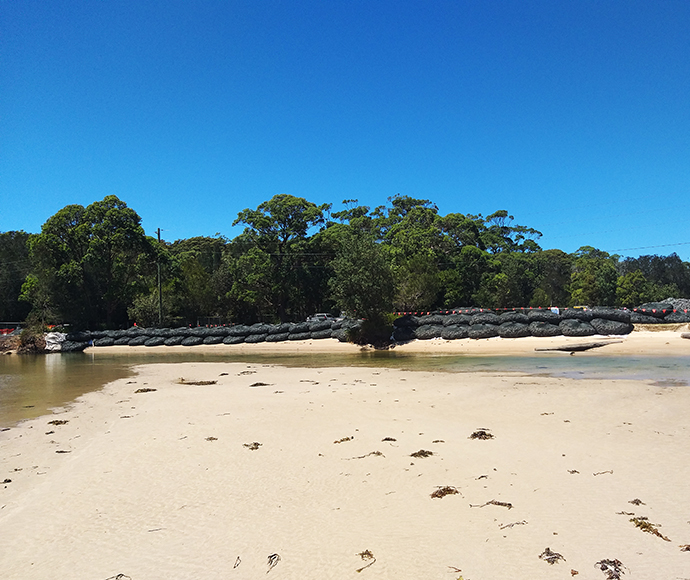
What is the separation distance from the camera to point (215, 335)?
113 ft

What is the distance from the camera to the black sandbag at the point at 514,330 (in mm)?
25203

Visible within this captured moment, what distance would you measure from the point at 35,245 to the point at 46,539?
40985 mm

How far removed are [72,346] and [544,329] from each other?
107ft

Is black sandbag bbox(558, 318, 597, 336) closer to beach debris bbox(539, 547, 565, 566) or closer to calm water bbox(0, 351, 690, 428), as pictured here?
calm water bbox(0, 351, 690, 428)

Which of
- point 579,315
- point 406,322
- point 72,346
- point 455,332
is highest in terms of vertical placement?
point 579,315

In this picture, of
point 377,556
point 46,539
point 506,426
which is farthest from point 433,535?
point 506,426

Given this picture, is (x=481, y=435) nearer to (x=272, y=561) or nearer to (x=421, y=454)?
(x=421, y=454)

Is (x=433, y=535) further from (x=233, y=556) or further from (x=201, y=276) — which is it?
(x=201, y=276)

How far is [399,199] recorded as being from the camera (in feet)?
254

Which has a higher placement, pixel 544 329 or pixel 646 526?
pixel 544 329

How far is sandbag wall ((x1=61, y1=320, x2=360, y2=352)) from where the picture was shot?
31516 millimetres

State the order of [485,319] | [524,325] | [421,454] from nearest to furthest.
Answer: [421,454] → [524,325] → [485,319]

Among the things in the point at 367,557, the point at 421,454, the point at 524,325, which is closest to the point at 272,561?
the point at 367,557

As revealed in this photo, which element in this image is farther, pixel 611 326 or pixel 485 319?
pixel 485 319
